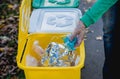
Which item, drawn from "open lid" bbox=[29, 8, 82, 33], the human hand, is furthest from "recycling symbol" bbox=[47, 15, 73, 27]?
the human hand

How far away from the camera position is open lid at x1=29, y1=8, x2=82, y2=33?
1.88 m

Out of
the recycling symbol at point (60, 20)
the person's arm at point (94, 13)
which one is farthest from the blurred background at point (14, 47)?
the person's arm at point (94, 13)

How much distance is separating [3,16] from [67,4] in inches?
37.7

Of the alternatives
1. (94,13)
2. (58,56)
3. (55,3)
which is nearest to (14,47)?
(55,3)

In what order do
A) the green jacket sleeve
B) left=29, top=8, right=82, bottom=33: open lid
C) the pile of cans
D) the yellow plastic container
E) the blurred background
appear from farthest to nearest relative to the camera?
1. the blurred background
2. left=29, top=8, right=82, bottom=33: open lid
3. the pile of cans
4. the yellow plastic container
5. the green jacket sleeve

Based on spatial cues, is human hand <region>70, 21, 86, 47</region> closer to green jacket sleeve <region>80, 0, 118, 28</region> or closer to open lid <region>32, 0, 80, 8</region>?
green jacket sleeve <region>80, 0, 118, 28</region>

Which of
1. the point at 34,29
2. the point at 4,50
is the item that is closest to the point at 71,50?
the point at 34,29

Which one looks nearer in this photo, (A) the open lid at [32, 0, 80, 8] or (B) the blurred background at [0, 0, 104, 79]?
(A) the open lid at [32, 0, 80, 8]

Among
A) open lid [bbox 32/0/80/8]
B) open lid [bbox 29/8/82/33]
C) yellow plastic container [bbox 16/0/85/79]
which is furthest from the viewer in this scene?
open lid [bbox 32/0/80/8]

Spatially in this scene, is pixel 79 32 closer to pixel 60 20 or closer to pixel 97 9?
pixel 97 9

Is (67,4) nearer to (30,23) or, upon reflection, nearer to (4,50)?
(30,23)

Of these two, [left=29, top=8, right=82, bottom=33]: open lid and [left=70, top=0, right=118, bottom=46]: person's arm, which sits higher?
[left=70, top=0, right=118, bottom=46]: person's arm

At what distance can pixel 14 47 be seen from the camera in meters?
2.43

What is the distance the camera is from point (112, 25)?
1568 mm
